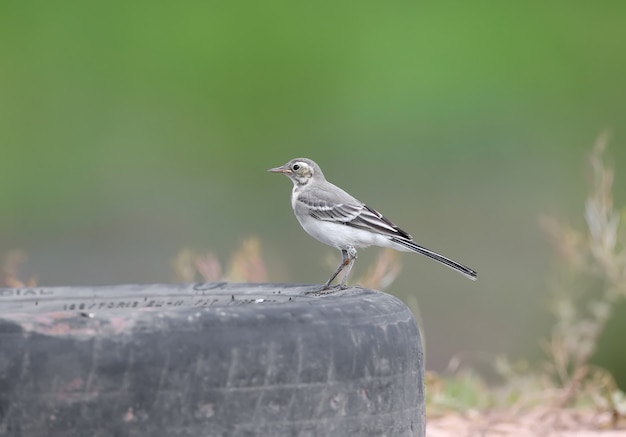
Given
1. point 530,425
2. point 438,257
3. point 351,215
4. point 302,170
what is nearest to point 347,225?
point 351,215

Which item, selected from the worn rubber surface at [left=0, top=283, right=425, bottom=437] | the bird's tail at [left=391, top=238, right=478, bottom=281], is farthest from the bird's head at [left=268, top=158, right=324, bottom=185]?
the worn rubber surface at [left=0, top=283, right=425, bottom=437]

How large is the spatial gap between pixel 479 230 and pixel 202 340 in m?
8.09

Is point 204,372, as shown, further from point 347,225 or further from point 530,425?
point 530,425

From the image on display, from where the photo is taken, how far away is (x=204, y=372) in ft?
14.2

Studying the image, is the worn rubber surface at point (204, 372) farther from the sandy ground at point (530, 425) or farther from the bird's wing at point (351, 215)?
the sandy ground at point (530, 425)

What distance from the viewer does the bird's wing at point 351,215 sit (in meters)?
6.86

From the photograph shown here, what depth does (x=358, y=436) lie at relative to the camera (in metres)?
4.61

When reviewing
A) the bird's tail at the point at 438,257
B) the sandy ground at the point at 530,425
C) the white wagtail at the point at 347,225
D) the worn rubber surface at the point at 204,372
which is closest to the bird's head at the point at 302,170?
the white wagtail at the point at 347,225

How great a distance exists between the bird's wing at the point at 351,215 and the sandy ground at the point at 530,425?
118 cm

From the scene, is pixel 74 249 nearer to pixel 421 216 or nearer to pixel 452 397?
pixel 421 216

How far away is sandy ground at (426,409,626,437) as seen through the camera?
7.32 meters

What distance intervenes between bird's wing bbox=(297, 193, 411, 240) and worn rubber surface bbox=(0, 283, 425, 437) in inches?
80.9

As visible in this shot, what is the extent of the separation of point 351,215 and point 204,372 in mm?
2731

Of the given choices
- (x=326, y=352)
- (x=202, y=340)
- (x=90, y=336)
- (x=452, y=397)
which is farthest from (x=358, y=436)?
(x=452, y=397)
